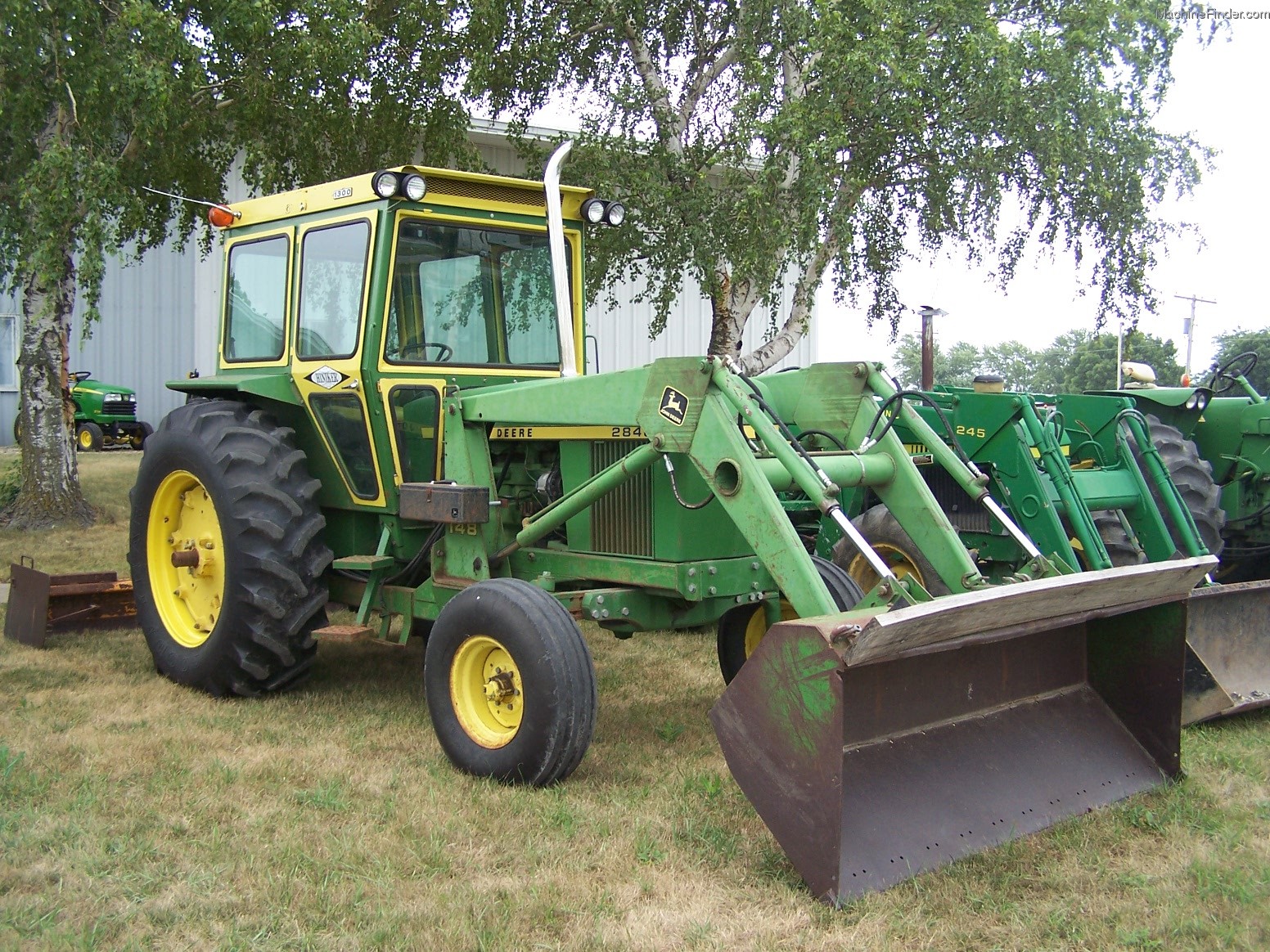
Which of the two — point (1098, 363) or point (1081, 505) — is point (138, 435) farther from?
point (1098, 363)

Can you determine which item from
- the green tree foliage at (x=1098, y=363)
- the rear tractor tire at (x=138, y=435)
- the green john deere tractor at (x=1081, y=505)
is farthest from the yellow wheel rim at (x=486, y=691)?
the green tree foliage at (x=1098, y=363)

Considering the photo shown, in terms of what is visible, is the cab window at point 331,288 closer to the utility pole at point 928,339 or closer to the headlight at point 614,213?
the headlight at point 614,213

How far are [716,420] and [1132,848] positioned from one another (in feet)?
6.30

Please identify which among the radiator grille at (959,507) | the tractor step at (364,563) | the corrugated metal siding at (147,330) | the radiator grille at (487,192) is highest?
the corrugated metal siding at (147,330)

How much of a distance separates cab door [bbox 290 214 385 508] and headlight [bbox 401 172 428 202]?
0.28 metres

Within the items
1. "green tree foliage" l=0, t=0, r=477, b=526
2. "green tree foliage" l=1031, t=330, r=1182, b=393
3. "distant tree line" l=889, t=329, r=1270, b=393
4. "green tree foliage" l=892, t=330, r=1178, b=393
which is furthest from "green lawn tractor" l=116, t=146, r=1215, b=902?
"green tree foliage" l=1031, t=330, r=1182, b=393

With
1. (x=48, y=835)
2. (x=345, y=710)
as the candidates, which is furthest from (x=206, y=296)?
(x=48, y=835)

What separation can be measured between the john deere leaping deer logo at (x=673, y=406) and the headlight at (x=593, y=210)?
1.73 meters

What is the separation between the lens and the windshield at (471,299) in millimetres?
5305

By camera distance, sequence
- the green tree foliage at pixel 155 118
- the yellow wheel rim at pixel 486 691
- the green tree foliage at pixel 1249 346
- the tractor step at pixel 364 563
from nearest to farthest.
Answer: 1. the yellow wheel rim at pixel 486 691
2. the tractor step at pixel 364 563
3. the green tree foliage at pixel 155 118
4. the green tree foliage at pixel 1249 346

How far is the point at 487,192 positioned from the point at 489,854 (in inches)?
120

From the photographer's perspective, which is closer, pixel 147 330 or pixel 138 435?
pixel 138 435

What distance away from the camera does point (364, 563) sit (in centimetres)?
540

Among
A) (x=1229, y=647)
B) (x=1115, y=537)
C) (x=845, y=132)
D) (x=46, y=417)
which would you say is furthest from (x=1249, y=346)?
(x=46, y=417)
